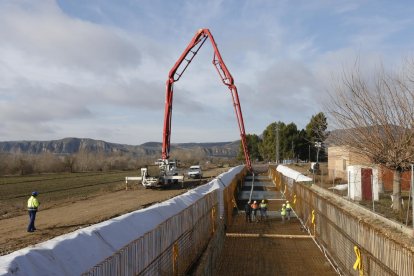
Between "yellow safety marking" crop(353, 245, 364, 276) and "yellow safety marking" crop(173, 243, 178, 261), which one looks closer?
"yellow safety marking" crop(173, 243, 178, 261)

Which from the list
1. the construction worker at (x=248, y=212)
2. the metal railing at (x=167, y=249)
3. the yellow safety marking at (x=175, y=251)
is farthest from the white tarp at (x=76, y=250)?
the construction worker at (x=248, y=212)

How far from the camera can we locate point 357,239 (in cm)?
1048

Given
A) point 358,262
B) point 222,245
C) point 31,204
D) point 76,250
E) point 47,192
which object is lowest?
point 47,192

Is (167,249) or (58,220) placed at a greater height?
(167,249)

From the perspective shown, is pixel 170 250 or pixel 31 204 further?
pixel 31 204

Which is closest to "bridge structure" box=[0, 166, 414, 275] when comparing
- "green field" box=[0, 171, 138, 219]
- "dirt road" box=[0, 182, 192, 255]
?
"dirt road" box=[0, 182, 192, 255]

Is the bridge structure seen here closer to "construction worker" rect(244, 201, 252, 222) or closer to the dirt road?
"construction worker" rect(244, 201, 252, 222)

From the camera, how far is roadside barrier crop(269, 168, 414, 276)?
795 cm

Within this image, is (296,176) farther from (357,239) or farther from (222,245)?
(357,239)

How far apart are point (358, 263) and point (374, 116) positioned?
11.8 meters

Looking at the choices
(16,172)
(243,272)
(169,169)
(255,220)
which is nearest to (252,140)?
(16,172)

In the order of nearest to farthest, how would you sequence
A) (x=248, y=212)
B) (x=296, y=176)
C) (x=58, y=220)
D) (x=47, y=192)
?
(x=248, y=212) → (x=58, y=220) → (x=296, y=176) → (x=47, y=192)

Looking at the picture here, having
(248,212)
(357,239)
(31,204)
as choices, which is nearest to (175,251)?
(357,239)

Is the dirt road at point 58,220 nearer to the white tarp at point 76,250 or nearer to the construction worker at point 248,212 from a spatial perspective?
the construction worker at point 248,212
